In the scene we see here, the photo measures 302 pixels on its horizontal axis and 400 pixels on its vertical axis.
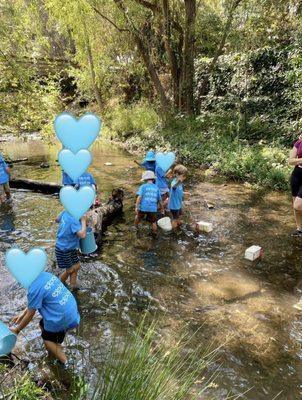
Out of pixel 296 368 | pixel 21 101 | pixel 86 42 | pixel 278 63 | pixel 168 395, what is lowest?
pixel 296 368

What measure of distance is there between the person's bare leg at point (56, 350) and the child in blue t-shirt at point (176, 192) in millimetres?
3748

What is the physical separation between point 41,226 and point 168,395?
Result: 19.1 feet

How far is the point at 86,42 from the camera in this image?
62.2ft

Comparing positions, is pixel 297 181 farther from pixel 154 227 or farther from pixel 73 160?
pixel 73 160

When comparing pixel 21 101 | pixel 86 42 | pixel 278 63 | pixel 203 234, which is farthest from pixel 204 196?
pixel 86 42

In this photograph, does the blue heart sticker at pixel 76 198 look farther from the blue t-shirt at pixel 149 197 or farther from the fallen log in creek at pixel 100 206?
the blue t-shirt at pixel 149 197

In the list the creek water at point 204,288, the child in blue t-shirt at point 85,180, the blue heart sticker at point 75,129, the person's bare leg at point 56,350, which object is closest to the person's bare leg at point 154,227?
the creek water at point 204,288

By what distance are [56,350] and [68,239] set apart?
1454 mm

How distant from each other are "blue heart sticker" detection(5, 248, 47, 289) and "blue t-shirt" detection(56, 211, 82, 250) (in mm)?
1434

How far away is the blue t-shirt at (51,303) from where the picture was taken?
10.5 ft

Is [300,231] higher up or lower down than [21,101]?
lower down

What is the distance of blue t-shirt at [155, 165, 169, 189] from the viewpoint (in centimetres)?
781

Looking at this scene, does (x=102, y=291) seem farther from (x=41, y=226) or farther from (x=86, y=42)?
(x=86, y=42)

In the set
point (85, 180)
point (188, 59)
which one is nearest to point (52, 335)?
point (85, 180)
